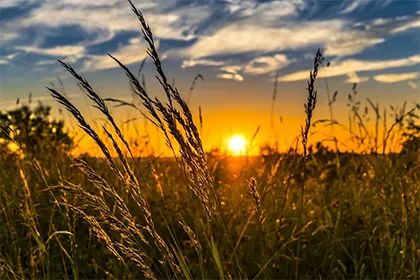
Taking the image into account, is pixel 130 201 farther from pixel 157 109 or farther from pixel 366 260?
pixel 157 109

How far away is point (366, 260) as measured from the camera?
12.2ft

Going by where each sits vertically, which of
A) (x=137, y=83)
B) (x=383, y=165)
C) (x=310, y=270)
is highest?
(x=137, y=83)

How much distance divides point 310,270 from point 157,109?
90.9 inches

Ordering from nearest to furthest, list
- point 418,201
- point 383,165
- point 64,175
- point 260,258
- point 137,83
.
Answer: point 137,83 → point 260,258 → point 418,201 → point 383,165 → point 64,175

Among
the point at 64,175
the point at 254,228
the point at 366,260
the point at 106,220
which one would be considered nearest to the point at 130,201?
the point at 64,175

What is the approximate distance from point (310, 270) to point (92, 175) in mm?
2318

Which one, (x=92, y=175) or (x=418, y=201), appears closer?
(x=92, y=175)

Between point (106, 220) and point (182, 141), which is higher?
point (182, 141)

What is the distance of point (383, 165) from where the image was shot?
4258 millimetres

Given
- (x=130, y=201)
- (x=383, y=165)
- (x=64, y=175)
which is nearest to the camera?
(x=383, y=165)

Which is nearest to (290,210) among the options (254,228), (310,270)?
(254,228)

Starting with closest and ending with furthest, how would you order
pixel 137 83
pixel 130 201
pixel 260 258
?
pixel 137 83 < pixel 260 258 < pixel 130 201

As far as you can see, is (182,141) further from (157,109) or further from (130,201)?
(130,201)

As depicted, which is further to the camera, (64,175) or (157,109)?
(64,175)
